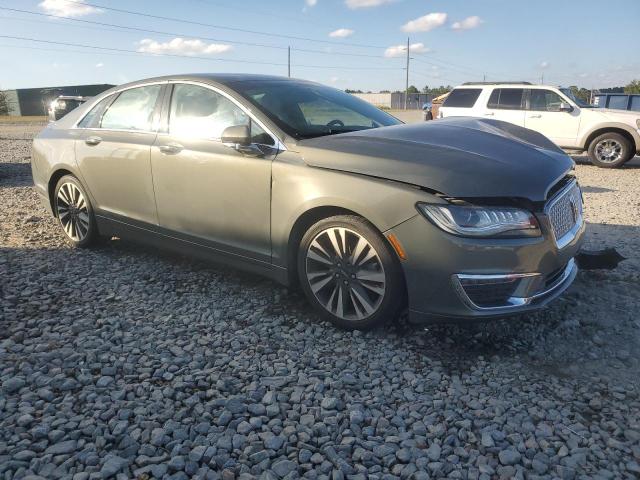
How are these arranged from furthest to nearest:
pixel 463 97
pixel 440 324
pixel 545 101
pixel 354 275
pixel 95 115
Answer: pixel 463 97 < pixel 545 101 < pixel 95 115 < pixel 440 324 < pixel 354 275

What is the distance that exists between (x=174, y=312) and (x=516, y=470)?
2527 mm

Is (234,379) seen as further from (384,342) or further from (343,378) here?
(384,342)

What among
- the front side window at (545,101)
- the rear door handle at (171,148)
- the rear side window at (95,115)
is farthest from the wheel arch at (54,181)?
the front side window at (545,101)

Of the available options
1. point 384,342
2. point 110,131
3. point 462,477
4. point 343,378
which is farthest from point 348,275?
point 110,131

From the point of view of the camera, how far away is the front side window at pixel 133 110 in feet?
14.5

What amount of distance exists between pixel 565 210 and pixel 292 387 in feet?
6.80

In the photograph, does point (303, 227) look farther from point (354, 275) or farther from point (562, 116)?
point (562, 116)

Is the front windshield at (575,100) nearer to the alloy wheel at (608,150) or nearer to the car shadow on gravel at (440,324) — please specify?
the alloy wheel at (608,150)

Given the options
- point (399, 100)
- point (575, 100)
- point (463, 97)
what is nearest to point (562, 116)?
point (575, 100)

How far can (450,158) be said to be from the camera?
9.96 ft

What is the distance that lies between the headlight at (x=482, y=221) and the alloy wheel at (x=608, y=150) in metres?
9.73

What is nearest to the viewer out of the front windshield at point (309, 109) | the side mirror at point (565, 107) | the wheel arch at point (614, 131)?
the front windshield at point (309, 109)

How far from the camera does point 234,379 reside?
9.41 ft

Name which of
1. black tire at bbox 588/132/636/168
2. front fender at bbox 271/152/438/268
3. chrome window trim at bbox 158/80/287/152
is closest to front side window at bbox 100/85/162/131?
chrome window trim at bbox 158/80/287/152
